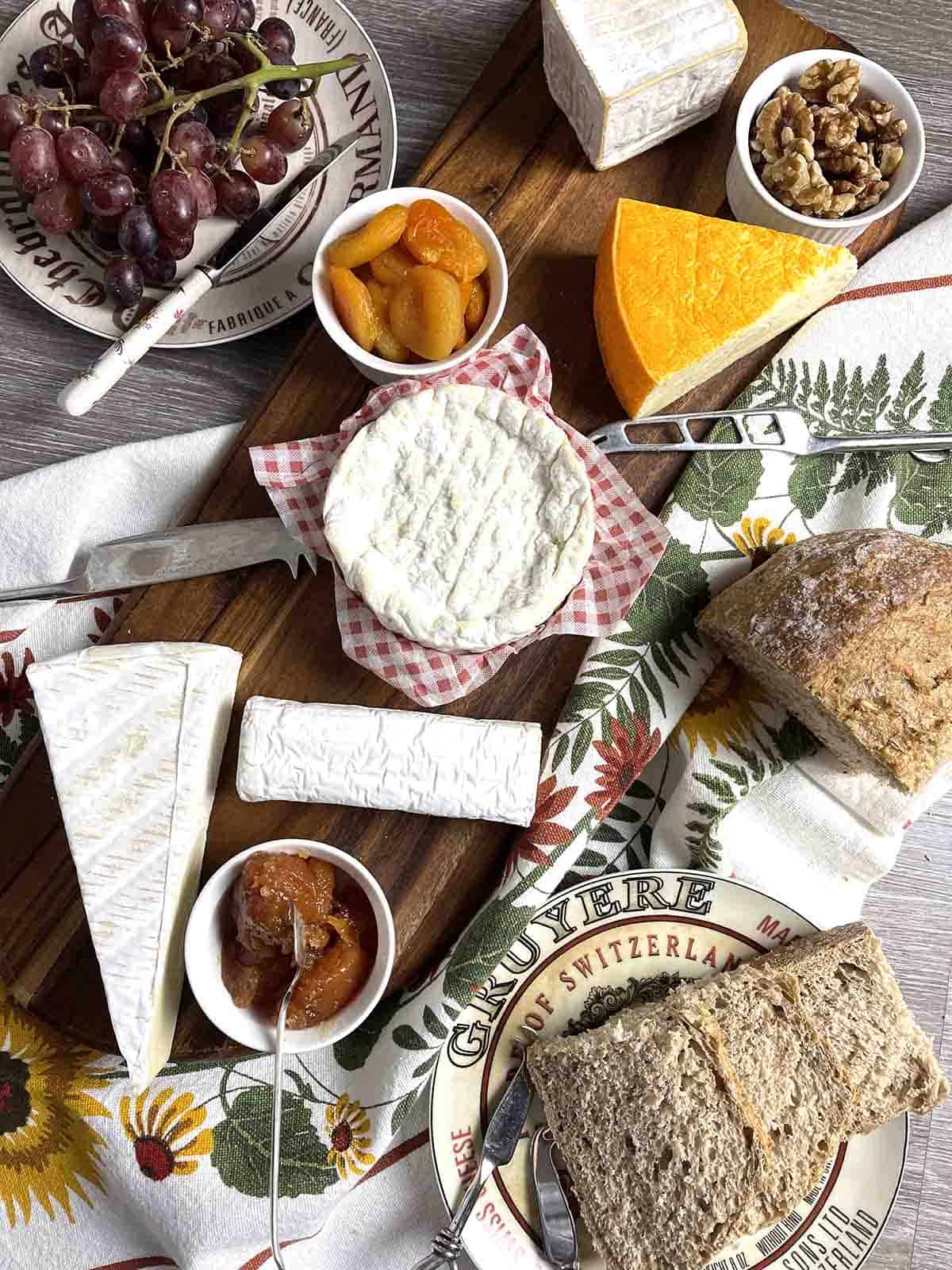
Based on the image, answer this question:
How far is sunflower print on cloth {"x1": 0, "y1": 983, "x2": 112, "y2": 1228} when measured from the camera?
7.30 feet

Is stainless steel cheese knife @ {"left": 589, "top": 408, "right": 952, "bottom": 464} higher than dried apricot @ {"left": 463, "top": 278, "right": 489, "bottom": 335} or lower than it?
lower

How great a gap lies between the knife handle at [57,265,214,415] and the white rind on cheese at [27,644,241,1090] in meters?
0.54

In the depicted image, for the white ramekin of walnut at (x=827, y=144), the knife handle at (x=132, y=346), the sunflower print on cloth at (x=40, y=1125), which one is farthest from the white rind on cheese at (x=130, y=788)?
the white ramekin of walnut at (x=827, y=144)

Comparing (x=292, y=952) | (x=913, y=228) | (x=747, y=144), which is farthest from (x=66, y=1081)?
(x=913, y=228)

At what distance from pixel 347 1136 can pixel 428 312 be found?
68.3 inches

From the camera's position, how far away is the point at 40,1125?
2238 millimetres

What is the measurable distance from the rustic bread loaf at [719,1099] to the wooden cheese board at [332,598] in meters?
0.44

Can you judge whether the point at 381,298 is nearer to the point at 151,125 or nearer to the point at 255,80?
the point at 255,80

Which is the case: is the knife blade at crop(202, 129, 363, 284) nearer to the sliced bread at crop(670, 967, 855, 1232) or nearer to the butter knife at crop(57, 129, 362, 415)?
the butter knife at crop(57, 129, 362, 415)

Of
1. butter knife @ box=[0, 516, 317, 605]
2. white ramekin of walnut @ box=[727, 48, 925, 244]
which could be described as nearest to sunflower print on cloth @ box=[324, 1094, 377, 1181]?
butter knife @ box=[0, 516, 317, 605]

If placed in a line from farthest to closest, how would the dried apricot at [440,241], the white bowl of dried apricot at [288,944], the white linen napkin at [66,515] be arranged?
the white linen napkin at [66,515], the dried apricot at [440,241], the white bowl of dried apricot at [288,944]

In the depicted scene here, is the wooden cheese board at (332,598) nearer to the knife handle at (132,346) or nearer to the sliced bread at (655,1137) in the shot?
the knife handle at (132,346)

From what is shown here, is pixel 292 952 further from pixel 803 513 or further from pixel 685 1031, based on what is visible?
pixel 803 513

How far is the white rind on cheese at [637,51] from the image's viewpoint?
2.05 m
